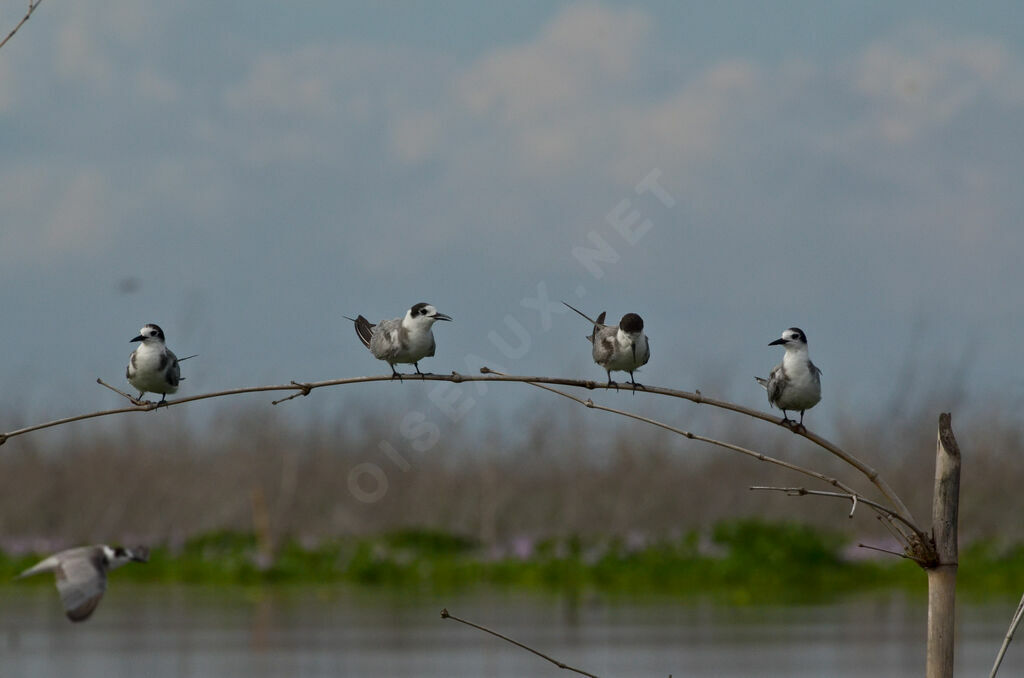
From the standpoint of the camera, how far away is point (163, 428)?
2852cm

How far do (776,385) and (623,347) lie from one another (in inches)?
27.8

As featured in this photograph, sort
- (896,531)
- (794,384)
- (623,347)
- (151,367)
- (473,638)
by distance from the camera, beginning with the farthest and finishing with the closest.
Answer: (473,638)
(151,367)
(623,347)
(794,384)
(896,531)

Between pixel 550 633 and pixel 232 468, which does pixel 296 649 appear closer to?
pixel 550 633

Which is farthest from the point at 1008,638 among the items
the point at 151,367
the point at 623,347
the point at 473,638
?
the point at 473,638

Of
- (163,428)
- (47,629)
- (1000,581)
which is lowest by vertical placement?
(47,629)

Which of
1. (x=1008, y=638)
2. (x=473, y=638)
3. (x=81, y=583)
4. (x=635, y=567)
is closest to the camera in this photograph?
(x=1008, y=638)

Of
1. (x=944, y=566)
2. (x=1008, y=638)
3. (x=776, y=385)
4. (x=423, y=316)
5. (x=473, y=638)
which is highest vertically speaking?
(x=423, y=316)

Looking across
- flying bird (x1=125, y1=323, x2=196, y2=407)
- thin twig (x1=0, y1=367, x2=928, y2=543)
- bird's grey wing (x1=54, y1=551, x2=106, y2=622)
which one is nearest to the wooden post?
thin twig (x1=0, y1=367, x2=928, y2=543)

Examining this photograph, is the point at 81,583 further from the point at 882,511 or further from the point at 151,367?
the point at 882,511

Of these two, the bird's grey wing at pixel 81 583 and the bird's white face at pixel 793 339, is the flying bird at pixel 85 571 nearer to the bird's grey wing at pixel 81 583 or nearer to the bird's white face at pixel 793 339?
the bird's grey wing at pixel 81 583

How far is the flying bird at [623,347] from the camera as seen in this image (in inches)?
196

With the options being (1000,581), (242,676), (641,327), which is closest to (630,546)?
(1000,581)

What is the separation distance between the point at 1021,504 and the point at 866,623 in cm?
919

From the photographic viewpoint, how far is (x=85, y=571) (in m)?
7.75
